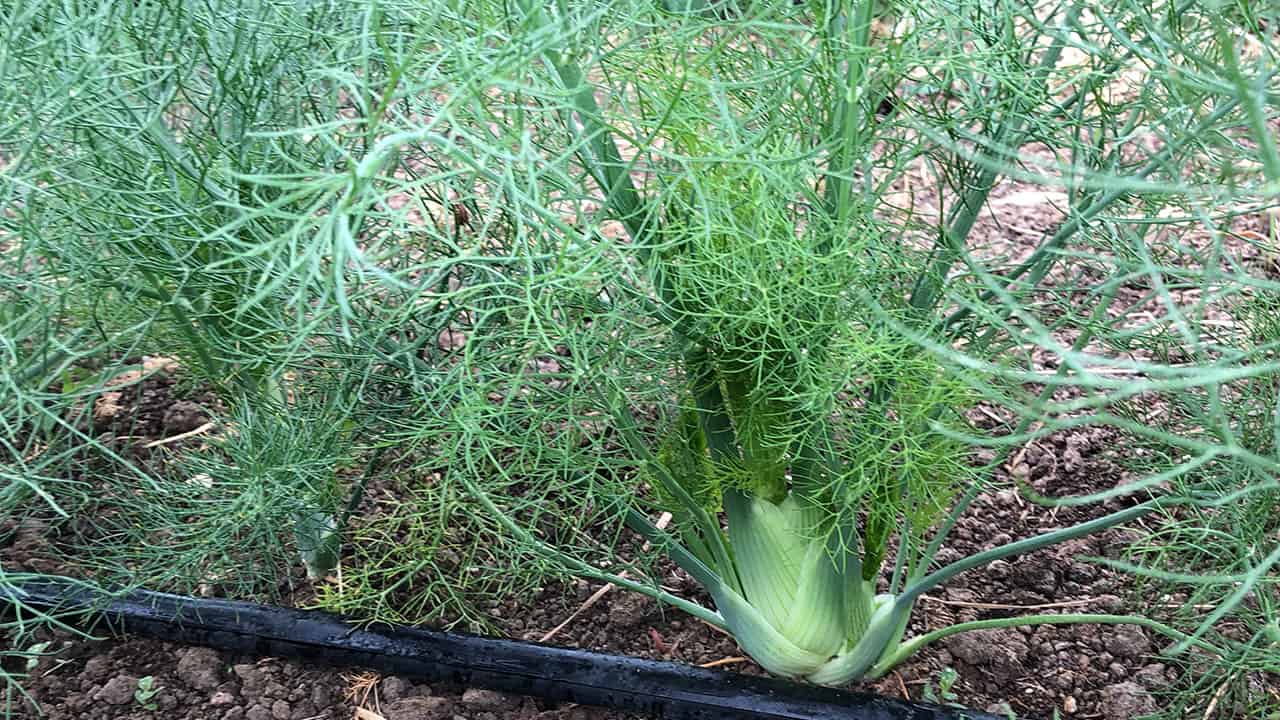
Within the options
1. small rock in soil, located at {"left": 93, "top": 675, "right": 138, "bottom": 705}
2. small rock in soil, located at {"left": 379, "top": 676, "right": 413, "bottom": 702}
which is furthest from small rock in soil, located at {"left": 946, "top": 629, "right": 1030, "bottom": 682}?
small rock in soil, located at {"left": 93, "top": 675, "right": 138, "bottom": 705}

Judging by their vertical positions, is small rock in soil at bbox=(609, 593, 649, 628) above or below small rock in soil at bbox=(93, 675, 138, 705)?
above

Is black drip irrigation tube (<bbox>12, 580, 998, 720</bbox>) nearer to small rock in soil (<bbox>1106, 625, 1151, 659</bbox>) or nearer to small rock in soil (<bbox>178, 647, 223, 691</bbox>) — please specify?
small rock in soil (<bbox>178, 647, 223, 691</bbox>)

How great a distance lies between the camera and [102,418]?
192 cm

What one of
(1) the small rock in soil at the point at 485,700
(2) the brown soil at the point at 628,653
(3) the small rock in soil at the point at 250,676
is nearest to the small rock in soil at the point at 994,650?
(2) the brown soil at the point at 628,653

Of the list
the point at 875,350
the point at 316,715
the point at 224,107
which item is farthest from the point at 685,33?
the point at 316,715

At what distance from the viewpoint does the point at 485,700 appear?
1.45m

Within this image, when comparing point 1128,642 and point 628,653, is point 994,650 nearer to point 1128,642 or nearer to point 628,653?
point 1128,642

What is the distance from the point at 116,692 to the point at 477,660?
46 centimetres

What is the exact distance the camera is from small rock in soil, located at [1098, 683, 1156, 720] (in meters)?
1.41

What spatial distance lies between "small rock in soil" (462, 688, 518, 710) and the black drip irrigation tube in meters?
0.01

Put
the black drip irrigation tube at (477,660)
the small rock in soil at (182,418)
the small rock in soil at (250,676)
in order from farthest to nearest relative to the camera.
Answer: the small rock in soil at (182,418) < the small rock in soil at (250,676) < the black drip irrigation tube at (477,660)

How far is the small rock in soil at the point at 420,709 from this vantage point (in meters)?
1.43

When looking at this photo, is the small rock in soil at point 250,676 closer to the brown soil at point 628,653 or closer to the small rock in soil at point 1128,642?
the brown soil at point 628,653

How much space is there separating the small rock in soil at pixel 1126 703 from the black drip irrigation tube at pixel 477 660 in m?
0.18
